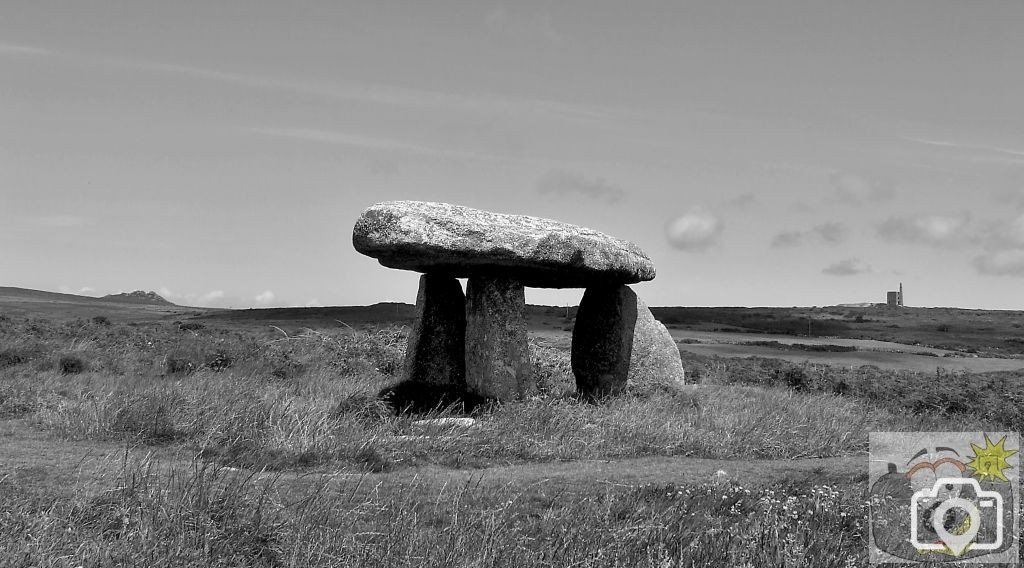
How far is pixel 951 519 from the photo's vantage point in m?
6.20

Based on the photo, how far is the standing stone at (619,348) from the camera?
1295cm

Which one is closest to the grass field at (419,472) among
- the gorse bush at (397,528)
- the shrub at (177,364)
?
the gorse bush at (397,528)

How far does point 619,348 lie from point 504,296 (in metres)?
2.29

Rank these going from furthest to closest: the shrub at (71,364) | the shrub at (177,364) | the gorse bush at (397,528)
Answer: the shrub at (177,364), the shrub at (71,364), the gorse bush at (397,528)

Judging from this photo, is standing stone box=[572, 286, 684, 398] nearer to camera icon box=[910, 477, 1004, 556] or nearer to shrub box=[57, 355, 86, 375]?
camera icon box=[910, 477, 1004, 556]

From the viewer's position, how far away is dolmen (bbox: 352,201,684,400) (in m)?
10.5

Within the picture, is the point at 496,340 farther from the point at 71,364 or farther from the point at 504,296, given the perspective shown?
the point at 71,364

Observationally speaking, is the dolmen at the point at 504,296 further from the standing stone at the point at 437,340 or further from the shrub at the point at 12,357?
the shrub at the point at 12,357

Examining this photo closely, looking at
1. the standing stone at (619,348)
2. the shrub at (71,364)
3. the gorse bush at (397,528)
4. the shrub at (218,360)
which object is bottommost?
the gorse bush at (397,528)

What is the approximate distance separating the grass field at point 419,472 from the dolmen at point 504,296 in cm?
70

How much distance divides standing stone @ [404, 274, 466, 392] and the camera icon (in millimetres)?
7173

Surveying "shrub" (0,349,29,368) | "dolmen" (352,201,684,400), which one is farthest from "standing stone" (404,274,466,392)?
"shrub" (0,349,29,368)

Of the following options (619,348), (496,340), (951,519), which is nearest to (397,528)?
(951,519)

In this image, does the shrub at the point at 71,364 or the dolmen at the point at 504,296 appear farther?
the shrub at the point at 71,364
